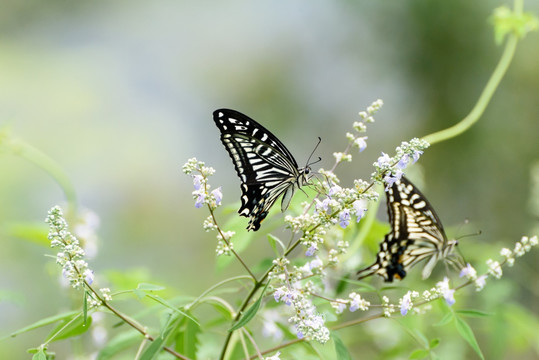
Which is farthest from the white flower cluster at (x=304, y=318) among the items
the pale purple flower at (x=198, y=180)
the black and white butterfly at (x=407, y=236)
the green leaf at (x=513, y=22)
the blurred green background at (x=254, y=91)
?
the blurred green background at (x=254, y=91)

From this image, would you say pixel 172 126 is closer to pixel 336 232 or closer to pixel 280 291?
pixel 336 232

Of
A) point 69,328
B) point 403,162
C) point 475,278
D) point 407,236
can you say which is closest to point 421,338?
point 475,278

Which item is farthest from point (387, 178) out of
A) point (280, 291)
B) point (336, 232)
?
point (336, 232)

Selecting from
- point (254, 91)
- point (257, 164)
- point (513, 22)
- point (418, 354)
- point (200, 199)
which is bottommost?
point (418, 354)

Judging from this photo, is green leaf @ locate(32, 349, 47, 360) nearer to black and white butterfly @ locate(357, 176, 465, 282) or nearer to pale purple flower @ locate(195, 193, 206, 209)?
pale purple flower @ locate(195, 193, 206, 209)

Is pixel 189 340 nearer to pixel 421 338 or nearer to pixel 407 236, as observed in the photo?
pixel 421 338

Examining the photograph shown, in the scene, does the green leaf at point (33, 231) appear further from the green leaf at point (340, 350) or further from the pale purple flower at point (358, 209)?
the pale purple flower at point (358, 209)
